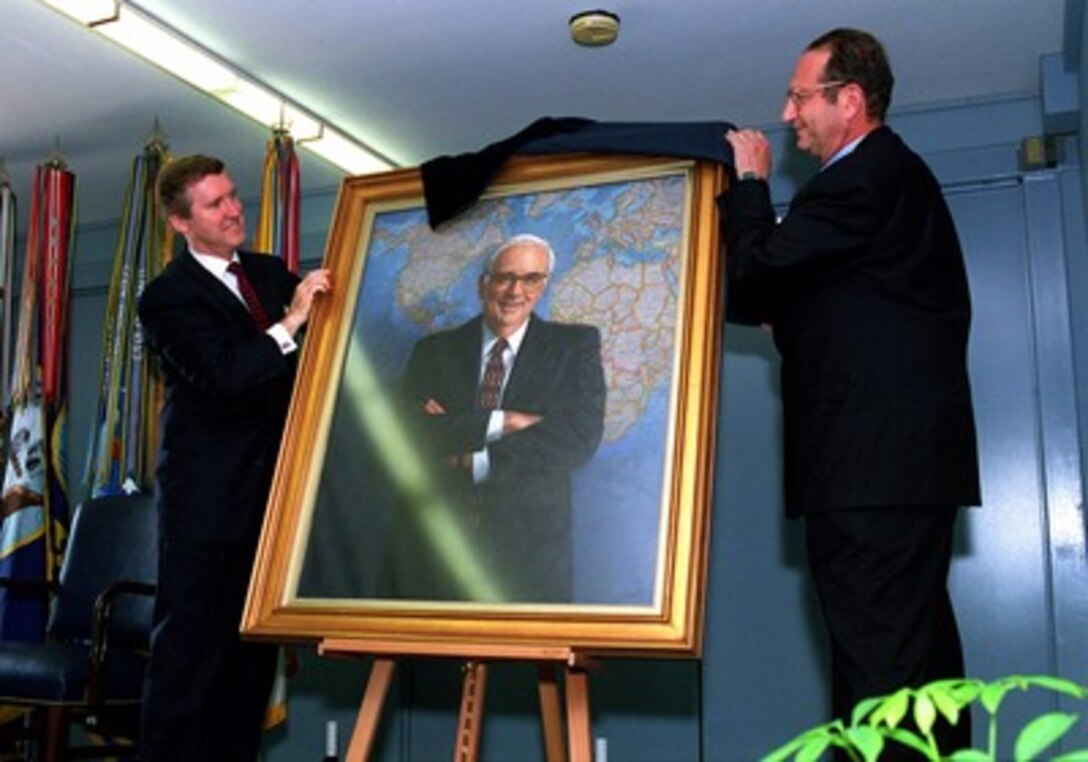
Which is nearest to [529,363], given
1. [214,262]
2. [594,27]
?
[214,262]

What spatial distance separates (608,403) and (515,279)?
365 mm

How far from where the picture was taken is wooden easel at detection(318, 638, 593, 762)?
211cm

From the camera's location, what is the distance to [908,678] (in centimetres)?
201

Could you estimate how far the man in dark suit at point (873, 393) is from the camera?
6.70ft

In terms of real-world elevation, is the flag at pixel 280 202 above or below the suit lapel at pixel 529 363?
above

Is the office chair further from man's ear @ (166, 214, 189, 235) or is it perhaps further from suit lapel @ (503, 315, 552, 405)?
suit lapel @ (503, 315, 552, 405)

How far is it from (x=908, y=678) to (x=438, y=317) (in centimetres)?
115

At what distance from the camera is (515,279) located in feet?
8.21

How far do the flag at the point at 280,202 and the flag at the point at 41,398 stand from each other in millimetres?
818

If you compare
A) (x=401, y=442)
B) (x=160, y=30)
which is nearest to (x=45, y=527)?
(x=160, y=30)

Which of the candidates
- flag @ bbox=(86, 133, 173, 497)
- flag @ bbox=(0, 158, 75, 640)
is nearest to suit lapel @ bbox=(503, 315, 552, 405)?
flag @ bbox=(86, 133, 173, 497)

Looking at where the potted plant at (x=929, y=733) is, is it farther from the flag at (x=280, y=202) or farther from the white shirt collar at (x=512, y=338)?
the flag at (x=280, y=202)

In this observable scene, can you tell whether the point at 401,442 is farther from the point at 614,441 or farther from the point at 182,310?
the point at 182,310

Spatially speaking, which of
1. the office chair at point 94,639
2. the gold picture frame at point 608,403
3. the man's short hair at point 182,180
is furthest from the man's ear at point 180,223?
the office chair at point 94,639
